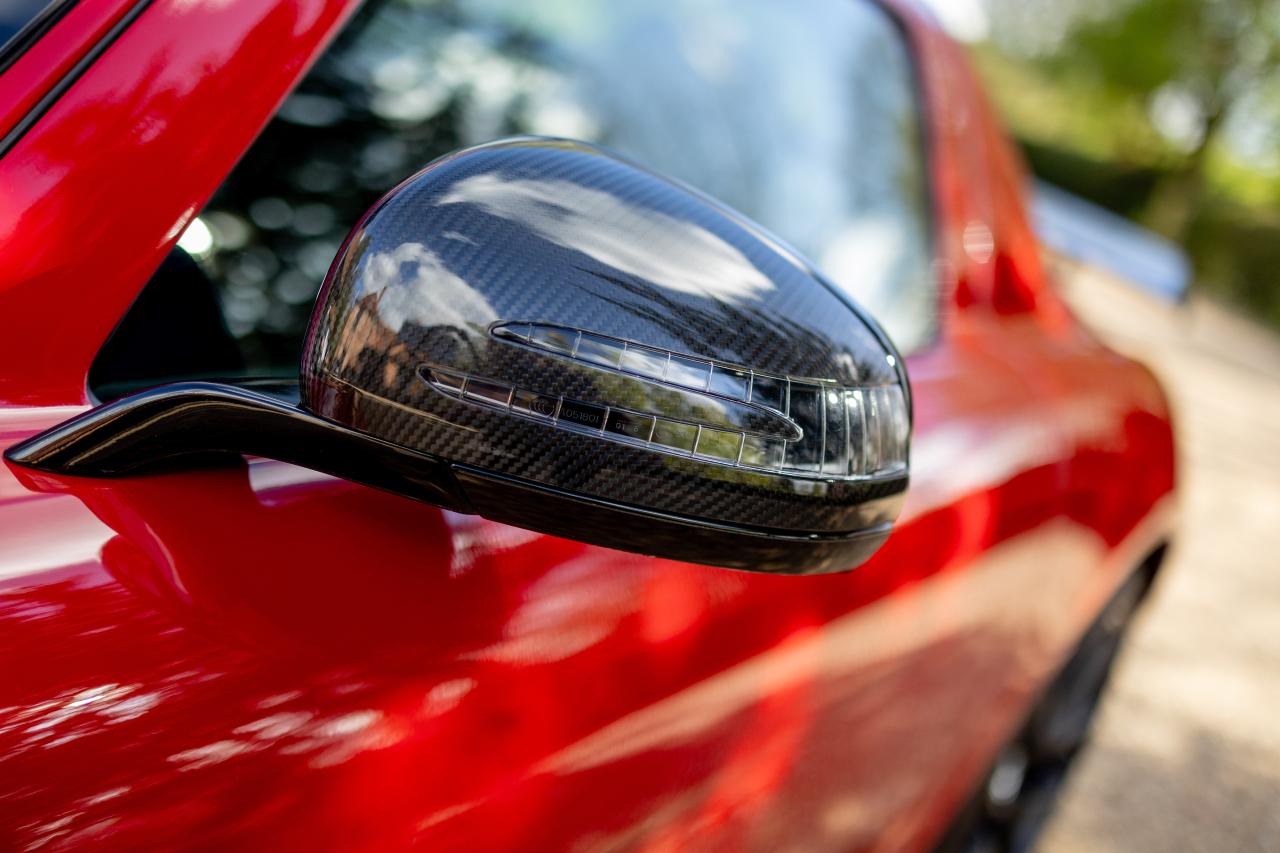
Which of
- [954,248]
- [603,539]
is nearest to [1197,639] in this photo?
[954,248]

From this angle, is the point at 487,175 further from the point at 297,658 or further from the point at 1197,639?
the point at 1197,639

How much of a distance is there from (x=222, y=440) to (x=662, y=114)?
1.37 meters

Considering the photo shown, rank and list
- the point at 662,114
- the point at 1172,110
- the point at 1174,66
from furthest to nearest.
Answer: the point at 1172,110 < the point at 1174,66 < the point at 662,114

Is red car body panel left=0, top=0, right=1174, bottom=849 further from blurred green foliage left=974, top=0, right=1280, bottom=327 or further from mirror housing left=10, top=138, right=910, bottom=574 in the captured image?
blurred green foliage left=974, top=0, right=1280, bottom=327

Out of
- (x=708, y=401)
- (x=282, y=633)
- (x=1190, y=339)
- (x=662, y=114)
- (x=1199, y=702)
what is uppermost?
(x=662, y=114)

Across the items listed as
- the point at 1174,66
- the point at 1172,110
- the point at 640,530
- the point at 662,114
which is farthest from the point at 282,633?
the point at 1172,110

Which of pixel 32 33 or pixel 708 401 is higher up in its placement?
pixel 32 33

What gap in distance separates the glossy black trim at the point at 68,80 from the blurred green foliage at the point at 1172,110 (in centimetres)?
2150

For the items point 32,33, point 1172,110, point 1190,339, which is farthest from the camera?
point 1172,110

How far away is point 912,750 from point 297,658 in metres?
0.97

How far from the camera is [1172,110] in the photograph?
26.8m

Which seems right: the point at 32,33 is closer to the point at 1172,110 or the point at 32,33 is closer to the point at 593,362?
the point at 593,362

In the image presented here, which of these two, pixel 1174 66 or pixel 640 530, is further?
pixel 1174 66

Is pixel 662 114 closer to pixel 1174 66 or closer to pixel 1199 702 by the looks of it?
pixel 1199 702
